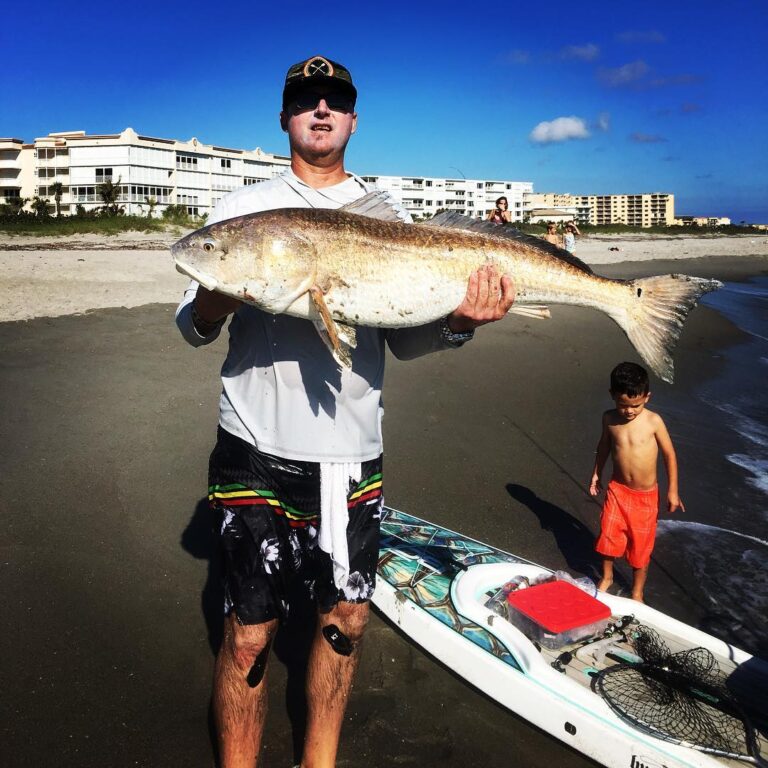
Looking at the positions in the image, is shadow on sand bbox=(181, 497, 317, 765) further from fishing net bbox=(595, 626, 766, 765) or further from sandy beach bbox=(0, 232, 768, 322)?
sandy beach bbox=(0, 232, 768, 322)

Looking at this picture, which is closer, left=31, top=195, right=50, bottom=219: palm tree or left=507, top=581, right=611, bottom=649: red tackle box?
left=507, top=581, right=611, bottom=649: red tackle box

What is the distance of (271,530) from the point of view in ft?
9.79

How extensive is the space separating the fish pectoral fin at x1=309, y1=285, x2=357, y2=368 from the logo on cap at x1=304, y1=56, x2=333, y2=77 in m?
1.13

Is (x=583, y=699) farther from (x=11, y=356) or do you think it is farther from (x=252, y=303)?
(x=11, y=356)

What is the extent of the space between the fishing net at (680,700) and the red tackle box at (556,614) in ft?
1.05

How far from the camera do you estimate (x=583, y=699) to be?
386 centimetres

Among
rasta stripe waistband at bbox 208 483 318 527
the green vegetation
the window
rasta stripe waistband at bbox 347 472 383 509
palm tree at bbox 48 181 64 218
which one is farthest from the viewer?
the window

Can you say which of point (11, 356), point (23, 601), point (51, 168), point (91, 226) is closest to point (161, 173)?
point (51, 168)

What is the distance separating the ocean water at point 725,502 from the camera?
18.1ft

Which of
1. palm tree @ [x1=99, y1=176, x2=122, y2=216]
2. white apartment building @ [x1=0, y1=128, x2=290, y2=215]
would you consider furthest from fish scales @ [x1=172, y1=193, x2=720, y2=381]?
white apartment building @ [x1=0, y1=128, x2=290, y2=215]

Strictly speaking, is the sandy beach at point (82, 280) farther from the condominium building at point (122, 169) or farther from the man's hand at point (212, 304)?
the condominium building at point (122, 169)

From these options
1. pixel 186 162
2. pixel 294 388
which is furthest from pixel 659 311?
pixel 186 162

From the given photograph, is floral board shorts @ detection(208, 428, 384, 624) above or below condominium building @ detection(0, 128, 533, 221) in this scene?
below

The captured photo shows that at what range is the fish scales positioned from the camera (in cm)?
279
